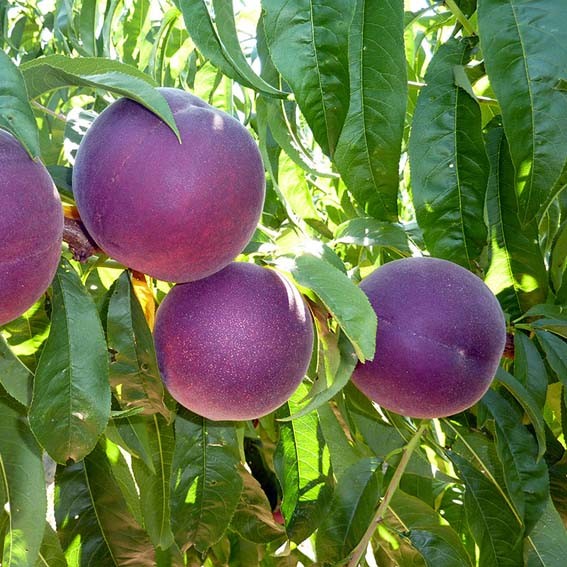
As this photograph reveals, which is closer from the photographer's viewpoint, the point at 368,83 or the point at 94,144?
the point at 94,144

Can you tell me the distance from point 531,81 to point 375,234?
0.40m

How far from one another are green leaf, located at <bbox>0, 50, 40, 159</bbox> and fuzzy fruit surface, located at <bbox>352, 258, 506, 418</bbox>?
75cm

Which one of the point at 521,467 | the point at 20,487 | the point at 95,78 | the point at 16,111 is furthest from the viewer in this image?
the point at 521,467

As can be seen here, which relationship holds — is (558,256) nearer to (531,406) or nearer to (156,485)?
(531,406)

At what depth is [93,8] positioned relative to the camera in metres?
1.71

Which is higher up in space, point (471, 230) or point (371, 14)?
point (371, 14)

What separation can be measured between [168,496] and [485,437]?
0.75m

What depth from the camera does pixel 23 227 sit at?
2.91 ft

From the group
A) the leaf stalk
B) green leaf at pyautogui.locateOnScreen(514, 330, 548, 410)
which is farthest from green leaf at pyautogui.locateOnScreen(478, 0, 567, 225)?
the leaf stalk

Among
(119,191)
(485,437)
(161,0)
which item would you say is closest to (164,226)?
(119,191)

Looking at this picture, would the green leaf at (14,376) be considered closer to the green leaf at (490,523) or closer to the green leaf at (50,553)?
the green leaf at (50,553)

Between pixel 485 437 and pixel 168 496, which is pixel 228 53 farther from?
pixel 485 437

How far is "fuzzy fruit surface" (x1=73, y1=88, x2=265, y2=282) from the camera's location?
3.37ft

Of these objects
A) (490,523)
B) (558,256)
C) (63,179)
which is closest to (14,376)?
(63,179)
